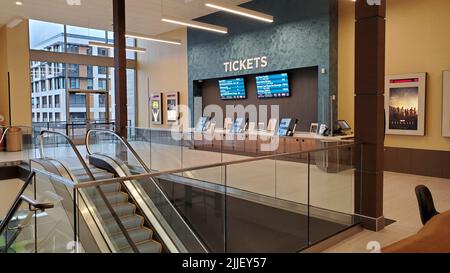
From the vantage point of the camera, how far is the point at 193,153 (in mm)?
10281

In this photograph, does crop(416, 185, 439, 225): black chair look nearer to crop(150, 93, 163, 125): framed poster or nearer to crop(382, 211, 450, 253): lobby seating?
crop(382, 211, 450, 253): lobby seating

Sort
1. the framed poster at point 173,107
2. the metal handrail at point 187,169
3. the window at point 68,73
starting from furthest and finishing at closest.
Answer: the framed poster at point 173,107, the window at point 68,73, the metal handrail at point 187,169

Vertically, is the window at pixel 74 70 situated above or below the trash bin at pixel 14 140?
above

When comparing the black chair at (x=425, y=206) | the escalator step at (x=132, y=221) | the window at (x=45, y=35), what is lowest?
the escalator step at (x=132, y=221)

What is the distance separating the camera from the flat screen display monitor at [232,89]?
11398mm

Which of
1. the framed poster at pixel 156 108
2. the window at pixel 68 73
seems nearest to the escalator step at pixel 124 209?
the framed poster at pixel 156 108

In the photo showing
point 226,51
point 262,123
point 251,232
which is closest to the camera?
point 251,232

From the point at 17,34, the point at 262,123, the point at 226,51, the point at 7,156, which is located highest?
the point at 17,34

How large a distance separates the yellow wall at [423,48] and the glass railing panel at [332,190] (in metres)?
3.58

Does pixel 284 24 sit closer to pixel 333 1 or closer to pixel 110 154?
pixel 333 1

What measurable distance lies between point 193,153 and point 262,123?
2.26 m

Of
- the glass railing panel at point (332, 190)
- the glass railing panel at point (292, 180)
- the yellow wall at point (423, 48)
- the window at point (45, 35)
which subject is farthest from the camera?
the window at point (45, 35)

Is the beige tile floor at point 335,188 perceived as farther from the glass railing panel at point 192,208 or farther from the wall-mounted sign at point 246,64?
the wall-mounted sign at point 246,64
